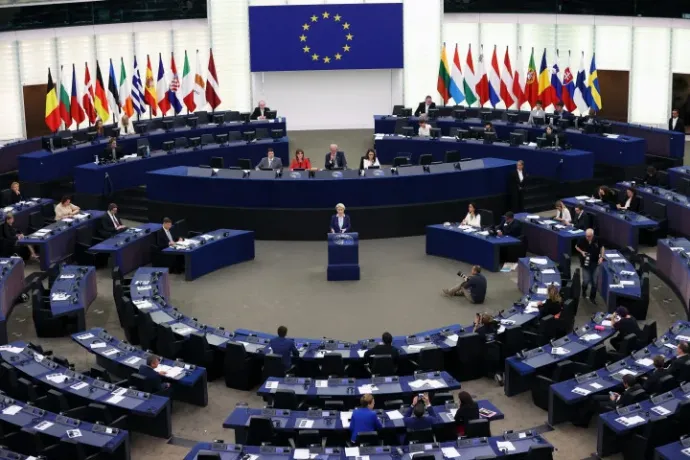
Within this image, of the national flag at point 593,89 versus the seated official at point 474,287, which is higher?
the national flag at point 593,89

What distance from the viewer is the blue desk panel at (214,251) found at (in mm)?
25562

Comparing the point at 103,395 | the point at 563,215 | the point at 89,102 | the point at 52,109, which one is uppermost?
the point at 89,102

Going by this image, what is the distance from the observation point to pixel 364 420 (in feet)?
51.6

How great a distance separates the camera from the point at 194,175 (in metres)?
28.9

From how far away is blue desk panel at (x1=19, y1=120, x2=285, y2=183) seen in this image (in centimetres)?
3153

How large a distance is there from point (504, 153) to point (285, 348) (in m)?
15.5

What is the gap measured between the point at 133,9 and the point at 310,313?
19.4 meters

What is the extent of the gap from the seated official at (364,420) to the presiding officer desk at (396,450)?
54cm

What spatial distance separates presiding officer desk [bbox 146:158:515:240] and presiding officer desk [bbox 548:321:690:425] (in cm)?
1115

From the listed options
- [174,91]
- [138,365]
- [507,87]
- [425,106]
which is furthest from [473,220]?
[174,91]

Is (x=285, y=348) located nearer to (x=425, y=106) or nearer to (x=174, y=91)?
(x=174, y=91)

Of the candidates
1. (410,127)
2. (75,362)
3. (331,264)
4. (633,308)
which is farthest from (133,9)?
(633,308)

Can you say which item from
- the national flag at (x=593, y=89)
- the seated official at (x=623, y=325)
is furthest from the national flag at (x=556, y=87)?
the seated official at (x=623, y=325)

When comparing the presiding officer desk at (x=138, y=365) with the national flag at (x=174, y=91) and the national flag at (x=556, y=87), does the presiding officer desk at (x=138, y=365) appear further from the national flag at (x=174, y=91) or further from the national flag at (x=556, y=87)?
the national flag at (x=556, y=87)
